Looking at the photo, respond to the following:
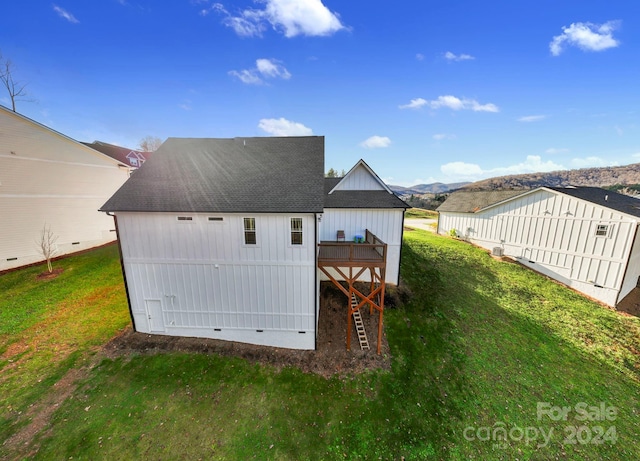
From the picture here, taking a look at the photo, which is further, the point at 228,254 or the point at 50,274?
the point at 50,274

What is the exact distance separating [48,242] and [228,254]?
1777 centimetres

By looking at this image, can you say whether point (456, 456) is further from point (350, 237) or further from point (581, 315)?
point (581, 315)

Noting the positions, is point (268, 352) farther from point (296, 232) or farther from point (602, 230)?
point (602, 230)

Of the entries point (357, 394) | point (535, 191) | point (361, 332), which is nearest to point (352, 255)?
point (361, 332)

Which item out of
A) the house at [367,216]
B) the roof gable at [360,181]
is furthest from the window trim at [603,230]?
Answer: the roof gable at [360,181]

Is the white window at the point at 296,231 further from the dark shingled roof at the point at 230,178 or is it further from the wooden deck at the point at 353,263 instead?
the wooden deck at the point at 353,263

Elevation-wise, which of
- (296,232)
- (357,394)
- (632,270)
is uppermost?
(296,232)

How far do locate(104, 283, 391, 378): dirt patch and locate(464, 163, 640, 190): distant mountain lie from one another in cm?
8038

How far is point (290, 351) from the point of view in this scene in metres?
10.2

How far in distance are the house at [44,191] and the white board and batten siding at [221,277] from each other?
13115 mm

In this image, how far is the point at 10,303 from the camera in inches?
472

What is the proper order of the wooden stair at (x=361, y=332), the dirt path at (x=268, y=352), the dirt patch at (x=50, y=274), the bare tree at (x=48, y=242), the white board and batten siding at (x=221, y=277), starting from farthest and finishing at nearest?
the bare tree at (x=48, y=242)
the dirt patch at (x=50, y=274)
the wooden stair at (x=361, y=332)
the white board and batten siding at (x=221, y=277)
the dirt path at (x=268, y=352)

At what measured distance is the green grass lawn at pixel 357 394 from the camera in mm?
7047

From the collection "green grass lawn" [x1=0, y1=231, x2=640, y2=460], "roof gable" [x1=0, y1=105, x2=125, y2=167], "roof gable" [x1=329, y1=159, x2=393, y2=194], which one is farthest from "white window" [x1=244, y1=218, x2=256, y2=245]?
"roof gable" [x1=0, y1=105, x2=125, y2=167]
